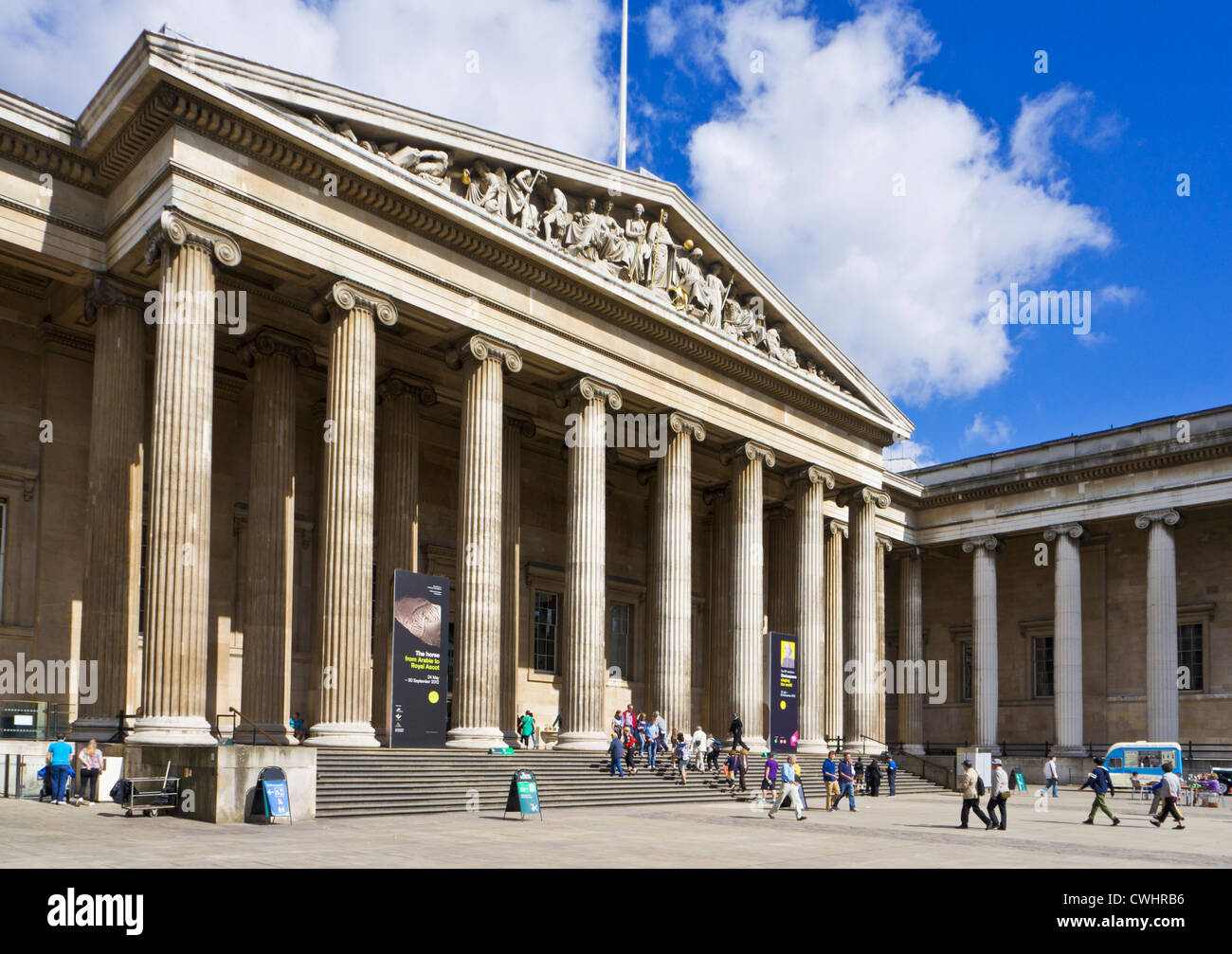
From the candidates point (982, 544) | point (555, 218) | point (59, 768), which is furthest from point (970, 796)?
point (982, 544)

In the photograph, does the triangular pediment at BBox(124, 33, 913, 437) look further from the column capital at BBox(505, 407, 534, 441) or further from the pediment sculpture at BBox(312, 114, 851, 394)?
the column capital at BBox(505, 407, 534, 441)

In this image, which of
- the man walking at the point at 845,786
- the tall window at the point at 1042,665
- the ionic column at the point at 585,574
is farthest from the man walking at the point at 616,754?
the tall window at the point at 1042,665

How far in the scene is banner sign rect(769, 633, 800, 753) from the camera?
34.5m

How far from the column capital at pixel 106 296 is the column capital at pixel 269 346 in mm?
3192

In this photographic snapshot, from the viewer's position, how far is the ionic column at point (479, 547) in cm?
2844

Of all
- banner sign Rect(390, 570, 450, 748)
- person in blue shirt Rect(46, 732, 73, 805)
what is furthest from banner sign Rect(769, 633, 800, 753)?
person in blue shirt Rect(46, 732, 73, 805)

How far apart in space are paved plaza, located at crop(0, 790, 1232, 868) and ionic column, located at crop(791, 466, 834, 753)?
13.9 metres

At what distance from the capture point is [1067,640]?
152 feet

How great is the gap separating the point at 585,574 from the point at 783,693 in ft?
24.8

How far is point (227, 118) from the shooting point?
78.8 ft

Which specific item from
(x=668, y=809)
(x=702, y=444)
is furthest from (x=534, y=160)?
(x=668, y=809)

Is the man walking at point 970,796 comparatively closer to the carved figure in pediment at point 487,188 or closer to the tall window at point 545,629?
the carved figure in pediment at point 487,188

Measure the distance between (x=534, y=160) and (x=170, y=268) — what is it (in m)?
10.3
